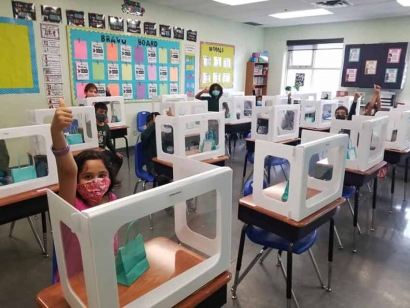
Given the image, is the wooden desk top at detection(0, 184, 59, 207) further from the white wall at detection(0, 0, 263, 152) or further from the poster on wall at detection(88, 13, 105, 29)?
the poster on wall at detection(88, 13, 105, 29)

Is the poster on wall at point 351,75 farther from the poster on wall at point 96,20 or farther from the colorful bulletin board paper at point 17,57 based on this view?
the colorful bulletin board paper at point 17,57

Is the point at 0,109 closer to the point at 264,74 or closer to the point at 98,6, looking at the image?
the point at 98,6

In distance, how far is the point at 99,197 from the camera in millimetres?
1291

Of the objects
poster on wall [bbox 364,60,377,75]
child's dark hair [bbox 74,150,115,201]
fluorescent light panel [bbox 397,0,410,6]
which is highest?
fluorescent light panel [bbox 397,0,410,6]

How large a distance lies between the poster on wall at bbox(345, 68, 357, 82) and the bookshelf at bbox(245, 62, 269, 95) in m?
2.13

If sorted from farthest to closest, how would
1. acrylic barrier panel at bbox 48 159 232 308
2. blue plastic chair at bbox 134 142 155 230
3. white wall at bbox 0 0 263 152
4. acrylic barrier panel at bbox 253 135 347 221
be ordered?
white wall at bbox 0 0 263 152
blue plastic chair at bbox 134 142 155 230
acrylic barrier panel at bbox 253 135 347 221
acrylic barrier panel at bbox 48 159 232 308

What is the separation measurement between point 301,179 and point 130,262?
3.00 feet

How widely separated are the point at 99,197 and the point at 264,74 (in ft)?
25.1

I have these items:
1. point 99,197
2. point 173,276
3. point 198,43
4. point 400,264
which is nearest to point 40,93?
point 198,43

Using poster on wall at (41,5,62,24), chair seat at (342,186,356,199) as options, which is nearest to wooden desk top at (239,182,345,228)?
chair seat at (342,186,356,199)

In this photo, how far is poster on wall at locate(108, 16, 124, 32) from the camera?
5137mm

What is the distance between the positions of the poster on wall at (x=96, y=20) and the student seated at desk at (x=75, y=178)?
4.28 meters

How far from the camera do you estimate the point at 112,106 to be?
4.66 metres

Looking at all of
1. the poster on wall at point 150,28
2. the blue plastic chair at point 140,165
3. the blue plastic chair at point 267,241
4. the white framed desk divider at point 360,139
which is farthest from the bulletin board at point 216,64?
the blue plastic chair at point 267,241
